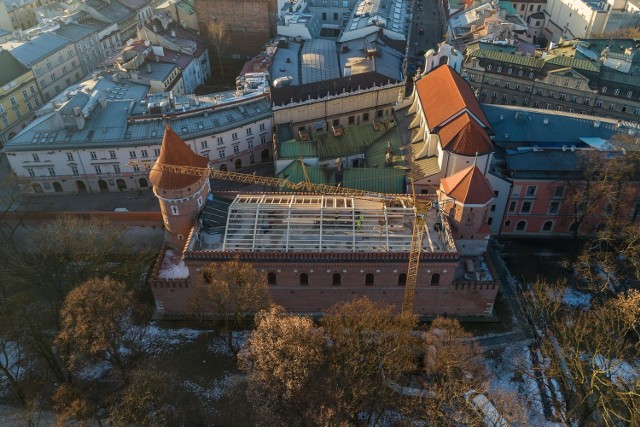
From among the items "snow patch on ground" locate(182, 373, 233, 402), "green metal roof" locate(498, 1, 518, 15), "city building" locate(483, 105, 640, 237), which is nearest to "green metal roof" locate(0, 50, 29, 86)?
"snow patch on ground" locate(182, 373, 233, 402)

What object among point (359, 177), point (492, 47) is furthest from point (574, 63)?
point (359, 177)

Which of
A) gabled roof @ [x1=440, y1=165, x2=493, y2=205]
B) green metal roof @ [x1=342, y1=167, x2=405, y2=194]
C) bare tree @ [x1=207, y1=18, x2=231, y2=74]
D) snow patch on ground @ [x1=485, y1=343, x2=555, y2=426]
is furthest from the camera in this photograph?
bare tree @ [x1=207, y1=18, x2=231, y2=74]

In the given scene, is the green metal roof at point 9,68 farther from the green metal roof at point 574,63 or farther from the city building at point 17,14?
the green metal roof at point 574,63

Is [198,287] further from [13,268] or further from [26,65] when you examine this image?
[26,65]

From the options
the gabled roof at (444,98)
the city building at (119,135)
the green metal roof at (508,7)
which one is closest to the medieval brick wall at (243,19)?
the city building at (119,135)

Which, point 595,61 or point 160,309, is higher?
point 595,61

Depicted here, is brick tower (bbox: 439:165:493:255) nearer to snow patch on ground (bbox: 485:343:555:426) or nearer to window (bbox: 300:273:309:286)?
snow patch on ground (bbox: 485:343:555:426)

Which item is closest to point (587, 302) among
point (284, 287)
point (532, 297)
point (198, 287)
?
point (532, 297)
